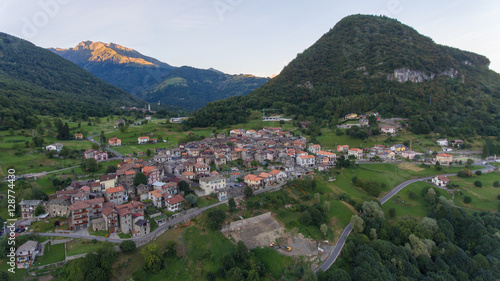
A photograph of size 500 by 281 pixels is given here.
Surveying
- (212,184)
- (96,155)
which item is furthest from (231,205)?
(96,155)

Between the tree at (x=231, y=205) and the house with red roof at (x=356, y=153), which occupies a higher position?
the house with red roof at (x=356, y=153)

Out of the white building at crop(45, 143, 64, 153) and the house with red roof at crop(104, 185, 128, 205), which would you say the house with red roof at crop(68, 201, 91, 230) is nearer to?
the house with red roof at crop(104, 185, 128, 205)

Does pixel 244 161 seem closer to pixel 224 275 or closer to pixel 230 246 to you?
pixel 230 246

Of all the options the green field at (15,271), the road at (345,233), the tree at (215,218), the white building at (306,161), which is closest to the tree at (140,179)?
the tree at (215,218)

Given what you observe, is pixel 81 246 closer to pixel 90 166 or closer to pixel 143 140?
pixel 90 166

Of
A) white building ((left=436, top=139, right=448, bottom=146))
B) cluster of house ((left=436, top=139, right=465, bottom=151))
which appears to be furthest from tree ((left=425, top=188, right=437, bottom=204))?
white building ((left=436, top=139, right=448, bottom=146))

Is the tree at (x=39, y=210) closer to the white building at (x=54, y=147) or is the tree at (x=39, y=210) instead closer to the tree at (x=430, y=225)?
the white building at (x=54, y=147)
